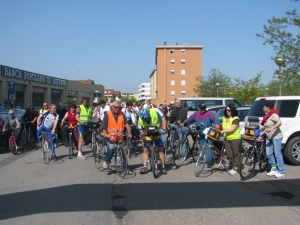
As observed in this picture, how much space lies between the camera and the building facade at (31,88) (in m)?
28.8

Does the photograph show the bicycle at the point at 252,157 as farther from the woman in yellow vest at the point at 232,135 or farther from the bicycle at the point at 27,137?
the bicycle at the point at 27,137

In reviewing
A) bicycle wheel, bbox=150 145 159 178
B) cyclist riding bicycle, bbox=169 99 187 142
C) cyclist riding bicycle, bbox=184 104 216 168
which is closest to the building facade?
cyclist riding bicycle, bbox=169 99 187 142

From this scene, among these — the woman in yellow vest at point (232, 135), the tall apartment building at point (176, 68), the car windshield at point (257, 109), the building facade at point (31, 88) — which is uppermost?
the tall apartment building at point (176, 68)

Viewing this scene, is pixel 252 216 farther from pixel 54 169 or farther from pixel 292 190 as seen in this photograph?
pixel 54 169

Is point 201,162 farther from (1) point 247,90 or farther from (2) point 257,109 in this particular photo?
(1) point 247,90

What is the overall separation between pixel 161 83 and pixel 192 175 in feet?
232

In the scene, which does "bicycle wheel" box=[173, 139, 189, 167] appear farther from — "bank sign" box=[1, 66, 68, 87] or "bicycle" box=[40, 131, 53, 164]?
"bank sign" box=[1, 66, 68, 87]

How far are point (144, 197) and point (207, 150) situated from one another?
247 centimetres

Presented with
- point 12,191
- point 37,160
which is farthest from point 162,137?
point 37,160

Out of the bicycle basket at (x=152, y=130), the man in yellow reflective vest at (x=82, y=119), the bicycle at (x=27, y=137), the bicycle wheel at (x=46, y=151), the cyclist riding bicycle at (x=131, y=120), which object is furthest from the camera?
the bicycle at (x=27, y=137)

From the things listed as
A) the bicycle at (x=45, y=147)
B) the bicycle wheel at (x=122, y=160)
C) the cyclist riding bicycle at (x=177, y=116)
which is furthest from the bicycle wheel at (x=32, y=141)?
the bicycle wheel at (x=122, y=160)

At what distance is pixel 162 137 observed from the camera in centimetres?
873

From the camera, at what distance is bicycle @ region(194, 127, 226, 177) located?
8297mm

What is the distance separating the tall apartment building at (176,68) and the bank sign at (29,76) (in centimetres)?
3452
